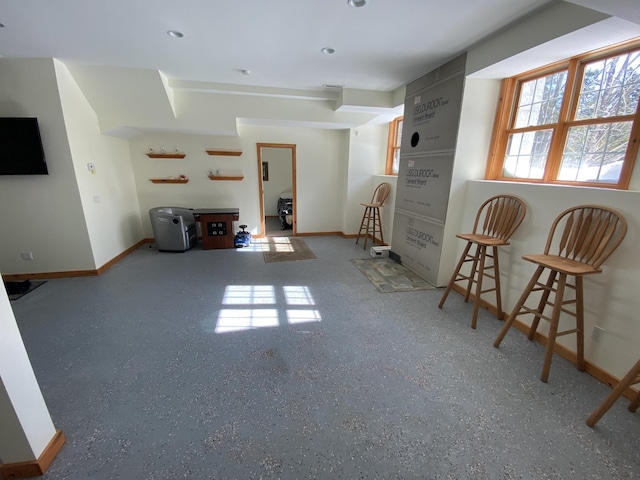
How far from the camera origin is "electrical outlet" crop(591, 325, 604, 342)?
1.86m

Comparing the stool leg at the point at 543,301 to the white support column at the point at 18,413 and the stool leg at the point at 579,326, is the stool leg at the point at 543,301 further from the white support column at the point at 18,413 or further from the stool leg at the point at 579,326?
the white support column at the point at 18,413

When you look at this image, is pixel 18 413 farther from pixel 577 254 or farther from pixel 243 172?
pixel 243 172

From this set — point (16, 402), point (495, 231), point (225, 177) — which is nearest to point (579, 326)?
point (495, 231)

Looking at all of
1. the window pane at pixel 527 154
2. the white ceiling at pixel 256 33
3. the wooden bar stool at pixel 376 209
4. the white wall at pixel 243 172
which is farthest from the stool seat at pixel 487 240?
the white wall at pixel 243 172

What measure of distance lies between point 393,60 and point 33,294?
4.96 meters

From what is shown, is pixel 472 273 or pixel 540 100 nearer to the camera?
pixel 540 100

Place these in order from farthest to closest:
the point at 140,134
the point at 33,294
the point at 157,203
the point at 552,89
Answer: the point at 157,203 < the point at 140,134 < the point at 33,294 < the point at 552,89

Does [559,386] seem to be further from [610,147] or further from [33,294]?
[33,294]

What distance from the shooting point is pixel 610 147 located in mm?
1945

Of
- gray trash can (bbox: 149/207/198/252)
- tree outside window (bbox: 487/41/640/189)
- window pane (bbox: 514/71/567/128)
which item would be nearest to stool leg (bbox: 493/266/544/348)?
tree outside window (bbox: 487/41/640/189)

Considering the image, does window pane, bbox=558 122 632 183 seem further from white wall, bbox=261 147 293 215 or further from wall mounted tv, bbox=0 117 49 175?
white wall, bbox=261 147 293 215

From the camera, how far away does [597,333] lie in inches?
73.9

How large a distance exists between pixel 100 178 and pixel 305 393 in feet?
13.7

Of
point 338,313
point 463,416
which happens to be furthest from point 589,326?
point 338,313
